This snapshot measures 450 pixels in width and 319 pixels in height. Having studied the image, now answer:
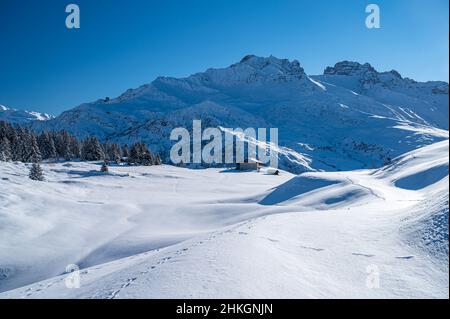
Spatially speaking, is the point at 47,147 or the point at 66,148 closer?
the point at 47,147

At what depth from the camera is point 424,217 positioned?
372 inches

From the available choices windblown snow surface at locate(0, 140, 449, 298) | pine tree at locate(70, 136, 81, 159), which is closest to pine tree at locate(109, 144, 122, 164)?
pine tree at locate(70, 136, 81, 159)

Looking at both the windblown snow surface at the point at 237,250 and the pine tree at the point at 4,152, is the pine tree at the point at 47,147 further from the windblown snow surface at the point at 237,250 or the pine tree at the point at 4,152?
the windblown snow surface at the point at 237,250

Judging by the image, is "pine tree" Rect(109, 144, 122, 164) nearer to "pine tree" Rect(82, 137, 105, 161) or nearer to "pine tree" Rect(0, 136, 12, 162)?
"pine tree" Rect(82, 137, 105, 161)

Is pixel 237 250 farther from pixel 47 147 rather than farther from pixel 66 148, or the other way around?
pixel 47 147

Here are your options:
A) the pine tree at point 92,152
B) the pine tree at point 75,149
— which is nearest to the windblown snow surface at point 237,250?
the pine tree at point 92,152

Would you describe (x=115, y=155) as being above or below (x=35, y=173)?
above

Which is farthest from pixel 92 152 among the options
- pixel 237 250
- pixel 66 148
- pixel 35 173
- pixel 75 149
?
pixel 237 250

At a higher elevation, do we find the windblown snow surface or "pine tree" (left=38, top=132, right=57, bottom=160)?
"pine tree" (left=38, top=132, right=57, bottom=160)

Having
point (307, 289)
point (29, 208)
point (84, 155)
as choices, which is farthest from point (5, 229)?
point (84, 155)

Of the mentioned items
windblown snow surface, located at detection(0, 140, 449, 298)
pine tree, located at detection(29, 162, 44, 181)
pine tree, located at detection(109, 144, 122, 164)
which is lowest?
windblown snow surface, located at detection(0, 140, 449, 298)
